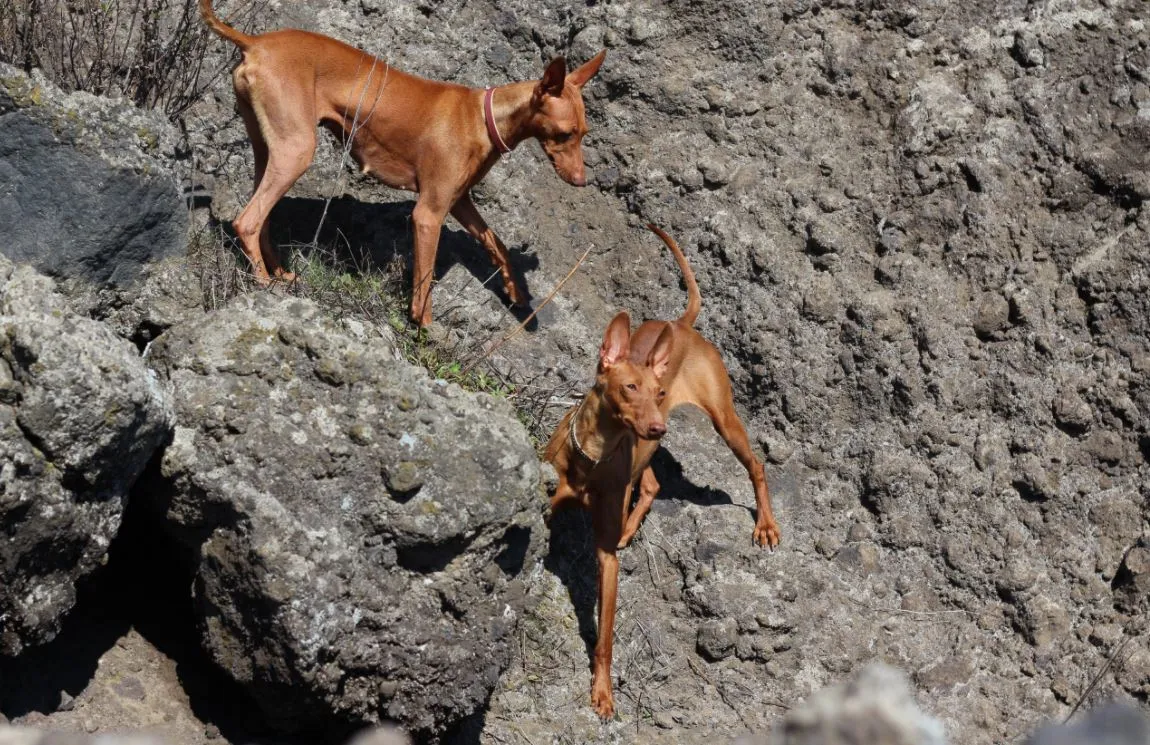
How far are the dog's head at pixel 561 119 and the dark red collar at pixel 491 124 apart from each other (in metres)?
0.22

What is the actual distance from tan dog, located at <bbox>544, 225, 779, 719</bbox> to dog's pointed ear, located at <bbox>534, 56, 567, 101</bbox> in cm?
146

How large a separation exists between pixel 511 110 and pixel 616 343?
168 centimetres

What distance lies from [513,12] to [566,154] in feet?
5.60

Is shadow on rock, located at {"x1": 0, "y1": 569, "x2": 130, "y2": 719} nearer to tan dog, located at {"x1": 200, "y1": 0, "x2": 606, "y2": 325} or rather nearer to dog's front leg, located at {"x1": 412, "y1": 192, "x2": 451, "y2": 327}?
tan dog, located at {"x1": 200, "y1": 0, "x2": 606, "y2": 325}

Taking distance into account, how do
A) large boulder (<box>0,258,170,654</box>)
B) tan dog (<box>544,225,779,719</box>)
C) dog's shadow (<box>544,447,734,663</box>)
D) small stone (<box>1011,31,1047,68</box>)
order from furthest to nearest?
small stone (<box>1011,31,1047,68</box>), dog's shadow (<box>544,447,734,663</box>), tan dog (<box>544,225,779,719</box>), large boulder (<box>0,258,170,654</box>)

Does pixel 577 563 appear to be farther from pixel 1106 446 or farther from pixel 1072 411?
pixel 1106 446

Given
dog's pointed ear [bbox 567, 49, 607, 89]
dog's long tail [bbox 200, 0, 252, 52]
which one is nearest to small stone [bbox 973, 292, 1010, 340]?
dog's pointed ear [bbox 567, 49, 607, 89]

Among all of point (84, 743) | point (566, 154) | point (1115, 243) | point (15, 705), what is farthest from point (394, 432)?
point (1115, 243)

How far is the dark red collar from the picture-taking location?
7039 mm

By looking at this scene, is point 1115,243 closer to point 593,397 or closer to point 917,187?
point 917,187

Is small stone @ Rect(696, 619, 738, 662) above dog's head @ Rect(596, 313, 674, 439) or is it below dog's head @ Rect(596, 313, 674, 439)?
below

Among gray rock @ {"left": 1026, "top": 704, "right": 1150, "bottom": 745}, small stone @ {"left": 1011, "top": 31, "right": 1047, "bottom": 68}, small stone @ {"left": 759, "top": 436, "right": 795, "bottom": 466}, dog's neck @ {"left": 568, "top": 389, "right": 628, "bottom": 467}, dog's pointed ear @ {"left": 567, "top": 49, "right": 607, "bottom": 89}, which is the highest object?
gray rock @ {"left": 1026, "top": 704, "right": 1150, "bottom": 745}

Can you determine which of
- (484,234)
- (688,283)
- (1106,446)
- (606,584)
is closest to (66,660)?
(606,584)

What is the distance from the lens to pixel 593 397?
649 centimetres
